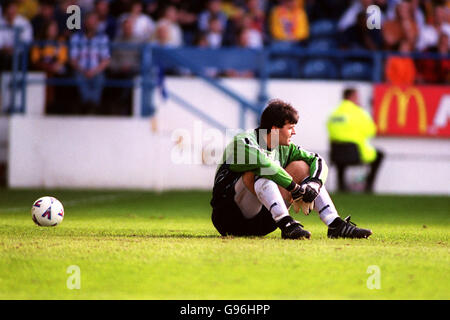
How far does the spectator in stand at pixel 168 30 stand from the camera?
59.8ft

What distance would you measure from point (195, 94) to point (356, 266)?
1272cm

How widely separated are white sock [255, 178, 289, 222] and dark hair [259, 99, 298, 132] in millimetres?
504

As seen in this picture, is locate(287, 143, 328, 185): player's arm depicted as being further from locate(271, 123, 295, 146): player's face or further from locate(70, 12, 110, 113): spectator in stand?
locate(70, 12, 110, 113): spectator in stand

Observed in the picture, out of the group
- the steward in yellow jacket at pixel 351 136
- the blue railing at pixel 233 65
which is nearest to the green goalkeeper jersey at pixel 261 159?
the steward in yellow jacket at pixel 351 136

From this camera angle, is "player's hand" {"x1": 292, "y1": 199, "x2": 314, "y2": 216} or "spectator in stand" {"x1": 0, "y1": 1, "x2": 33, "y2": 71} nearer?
"player's hand" {"x1": 292, "y1": 199, "x2": 314, "y2": 216}

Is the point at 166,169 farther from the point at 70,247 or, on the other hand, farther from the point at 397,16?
the point at 70,247

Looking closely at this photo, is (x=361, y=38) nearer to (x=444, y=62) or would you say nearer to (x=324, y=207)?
(x=444, y=62)

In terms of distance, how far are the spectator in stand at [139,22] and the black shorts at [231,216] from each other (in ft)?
35.4

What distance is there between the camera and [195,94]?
61.1 feet

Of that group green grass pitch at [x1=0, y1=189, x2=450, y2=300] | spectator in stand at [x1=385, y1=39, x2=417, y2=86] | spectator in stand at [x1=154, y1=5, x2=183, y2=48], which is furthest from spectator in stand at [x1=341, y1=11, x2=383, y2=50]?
green grass pitch at [x1=0, y1=189, x2=450, y2=300]

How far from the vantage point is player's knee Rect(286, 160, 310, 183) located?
25.3ft

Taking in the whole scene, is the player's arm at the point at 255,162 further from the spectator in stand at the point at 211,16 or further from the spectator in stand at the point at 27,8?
the spectator in stand at the point at 27,8
